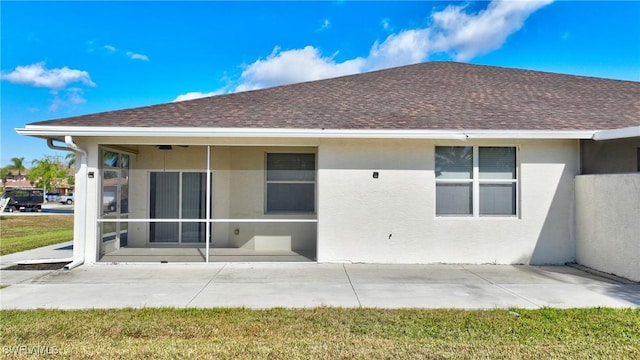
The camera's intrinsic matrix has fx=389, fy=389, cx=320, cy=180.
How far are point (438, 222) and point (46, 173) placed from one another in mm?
74087

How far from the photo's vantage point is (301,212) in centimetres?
1045

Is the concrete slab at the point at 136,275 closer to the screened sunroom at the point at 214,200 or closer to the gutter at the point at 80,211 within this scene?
the gutter at the point at 80,211

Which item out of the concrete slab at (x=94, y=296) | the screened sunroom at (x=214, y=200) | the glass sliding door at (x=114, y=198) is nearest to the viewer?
the concrete slab at (x=94, y=296)

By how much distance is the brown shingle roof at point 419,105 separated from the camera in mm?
8688

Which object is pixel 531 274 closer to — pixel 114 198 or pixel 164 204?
pixel 164 204

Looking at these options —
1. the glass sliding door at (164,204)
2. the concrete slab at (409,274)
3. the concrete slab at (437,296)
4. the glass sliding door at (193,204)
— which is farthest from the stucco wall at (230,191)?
the concrete slab at (437,296)

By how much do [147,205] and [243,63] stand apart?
22.5 metres

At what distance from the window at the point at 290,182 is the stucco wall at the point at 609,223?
6.21 m

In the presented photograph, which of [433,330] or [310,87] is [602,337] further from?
[310,87]

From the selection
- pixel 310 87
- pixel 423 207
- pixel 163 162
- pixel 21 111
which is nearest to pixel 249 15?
pixel 310 87

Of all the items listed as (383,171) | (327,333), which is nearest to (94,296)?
(327,333)

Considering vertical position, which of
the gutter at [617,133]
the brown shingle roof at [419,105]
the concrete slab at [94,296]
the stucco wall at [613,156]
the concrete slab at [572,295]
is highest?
the brown shingle roof at [419,105]

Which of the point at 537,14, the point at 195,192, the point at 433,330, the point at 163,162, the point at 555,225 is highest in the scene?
the point at 537,14

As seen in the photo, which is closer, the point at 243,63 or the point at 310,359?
the point at 310,359
